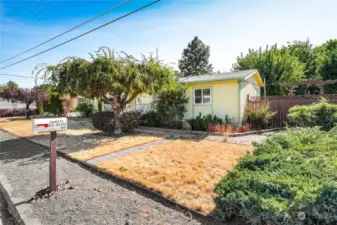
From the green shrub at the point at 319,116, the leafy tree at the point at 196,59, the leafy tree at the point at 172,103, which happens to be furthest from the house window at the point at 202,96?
the leafy tree at the point at 196,59

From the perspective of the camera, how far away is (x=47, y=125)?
13.3 feet

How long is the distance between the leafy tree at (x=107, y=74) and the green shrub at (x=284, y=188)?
6.91 m

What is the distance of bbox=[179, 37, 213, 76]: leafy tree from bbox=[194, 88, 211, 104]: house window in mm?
32390

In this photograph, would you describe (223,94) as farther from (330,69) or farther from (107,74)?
(330,69)

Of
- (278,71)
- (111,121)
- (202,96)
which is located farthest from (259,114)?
(278,71)

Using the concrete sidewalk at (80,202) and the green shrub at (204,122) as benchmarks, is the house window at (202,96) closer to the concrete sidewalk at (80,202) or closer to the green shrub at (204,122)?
the green shrub at (204,122)

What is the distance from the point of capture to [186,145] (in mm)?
7980

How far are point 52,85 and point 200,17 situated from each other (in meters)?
6.99

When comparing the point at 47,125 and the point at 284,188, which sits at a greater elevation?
the point at 47,125

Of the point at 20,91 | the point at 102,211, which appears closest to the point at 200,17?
the point at 102,211

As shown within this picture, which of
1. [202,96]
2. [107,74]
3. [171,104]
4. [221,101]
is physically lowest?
[171,104]

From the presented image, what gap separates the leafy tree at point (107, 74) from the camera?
887 cm

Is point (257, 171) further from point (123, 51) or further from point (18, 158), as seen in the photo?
point (123, 51)

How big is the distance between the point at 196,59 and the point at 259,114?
3571 centimetres
